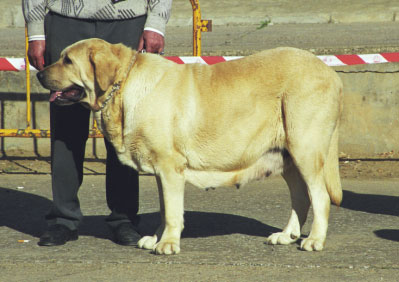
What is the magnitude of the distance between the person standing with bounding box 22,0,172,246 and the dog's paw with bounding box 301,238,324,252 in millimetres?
1099

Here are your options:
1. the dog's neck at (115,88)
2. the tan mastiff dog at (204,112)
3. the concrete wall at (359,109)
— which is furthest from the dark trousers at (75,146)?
the concrete wall at (359,109)

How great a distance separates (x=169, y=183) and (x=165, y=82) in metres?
0.62

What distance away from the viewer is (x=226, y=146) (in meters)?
4.79

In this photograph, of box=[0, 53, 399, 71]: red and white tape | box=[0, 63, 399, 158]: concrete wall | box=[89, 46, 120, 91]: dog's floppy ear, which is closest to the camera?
box=[89, 46, 120, 91]: dog's floppy ear

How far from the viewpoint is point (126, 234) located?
5027 mm

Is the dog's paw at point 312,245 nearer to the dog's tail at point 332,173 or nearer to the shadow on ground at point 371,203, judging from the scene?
the dog's tail at point 332,173

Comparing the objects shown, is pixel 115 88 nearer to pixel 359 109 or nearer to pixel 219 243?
pixel 219 243

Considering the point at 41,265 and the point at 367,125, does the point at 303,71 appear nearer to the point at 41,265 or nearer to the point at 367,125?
the point at 41,265

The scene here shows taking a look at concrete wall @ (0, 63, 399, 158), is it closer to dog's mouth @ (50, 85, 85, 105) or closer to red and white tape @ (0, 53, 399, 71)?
red and white tape @ (0, 53, 399, 71)

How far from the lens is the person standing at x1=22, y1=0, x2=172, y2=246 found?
5.00 meters

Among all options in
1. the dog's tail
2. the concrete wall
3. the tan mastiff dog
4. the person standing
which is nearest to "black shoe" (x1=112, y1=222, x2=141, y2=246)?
the person standing

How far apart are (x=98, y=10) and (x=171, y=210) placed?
138cm

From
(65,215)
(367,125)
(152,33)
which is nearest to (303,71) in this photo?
(152,33)

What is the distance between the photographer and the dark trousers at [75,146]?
16.5 ft
